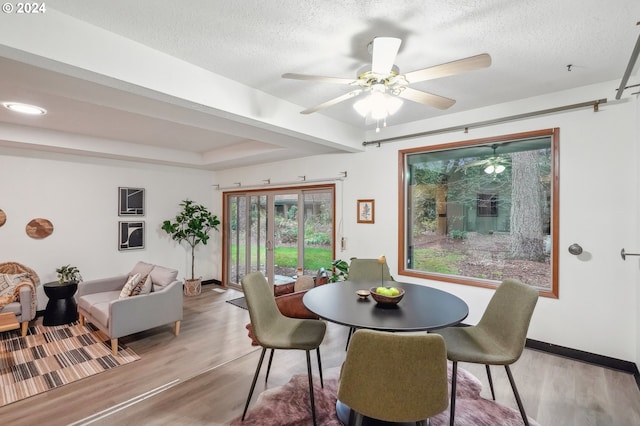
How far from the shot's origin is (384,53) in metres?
1.63

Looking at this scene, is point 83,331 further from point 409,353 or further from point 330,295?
point 409,353

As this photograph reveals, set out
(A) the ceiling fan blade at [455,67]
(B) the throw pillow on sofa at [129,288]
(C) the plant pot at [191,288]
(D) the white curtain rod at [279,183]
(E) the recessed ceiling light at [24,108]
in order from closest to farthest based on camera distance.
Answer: (A) the ceiling fan blade at [455,67] → (E) the recessed ceiling light at [24,108] → (B) the throw pillow on sofa at [129,288] → (D) the white curtain rod at [279,183] → (C) the plant pot at [191,288]

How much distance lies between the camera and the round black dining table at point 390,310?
66.9 inches

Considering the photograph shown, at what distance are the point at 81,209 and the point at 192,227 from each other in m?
1.68

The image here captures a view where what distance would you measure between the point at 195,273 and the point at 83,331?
2.55 meters

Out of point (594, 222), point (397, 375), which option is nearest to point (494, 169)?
point (594, 222)

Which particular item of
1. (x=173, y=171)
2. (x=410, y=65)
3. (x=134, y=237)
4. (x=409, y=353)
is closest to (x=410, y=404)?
(x=409, y=353)

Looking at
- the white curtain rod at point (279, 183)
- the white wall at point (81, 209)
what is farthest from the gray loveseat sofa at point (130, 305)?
the white curtain rod at point (279, 183)

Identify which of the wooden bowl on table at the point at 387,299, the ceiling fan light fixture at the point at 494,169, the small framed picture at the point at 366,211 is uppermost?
the ceiling fan light fixture at the point at 494,169

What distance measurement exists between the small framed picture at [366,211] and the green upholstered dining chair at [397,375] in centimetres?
285

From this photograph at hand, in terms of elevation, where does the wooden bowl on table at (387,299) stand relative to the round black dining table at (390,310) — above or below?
above

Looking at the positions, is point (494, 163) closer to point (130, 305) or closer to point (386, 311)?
point (386, 311)

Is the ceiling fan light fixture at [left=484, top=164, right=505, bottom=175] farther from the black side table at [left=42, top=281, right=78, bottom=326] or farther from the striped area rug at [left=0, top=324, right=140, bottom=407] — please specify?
the black side table at [left=42, top=281, right=78, bottom=326]

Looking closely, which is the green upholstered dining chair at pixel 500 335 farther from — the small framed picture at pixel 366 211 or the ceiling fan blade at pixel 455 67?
the small framed picture at pixel 366 211
